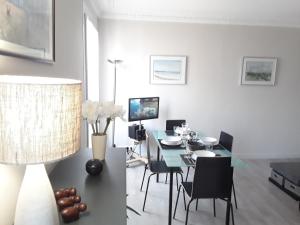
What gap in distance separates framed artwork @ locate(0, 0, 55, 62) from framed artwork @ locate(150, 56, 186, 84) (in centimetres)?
282

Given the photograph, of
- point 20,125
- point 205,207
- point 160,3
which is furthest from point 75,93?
point 160,3

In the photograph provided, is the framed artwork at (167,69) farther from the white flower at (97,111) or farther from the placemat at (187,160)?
the white flower at (97,111)

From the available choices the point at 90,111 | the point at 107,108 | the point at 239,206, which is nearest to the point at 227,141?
the point at 239,206

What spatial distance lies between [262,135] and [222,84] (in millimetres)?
1324

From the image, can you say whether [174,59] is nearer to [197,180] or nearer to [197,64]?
[197,64]

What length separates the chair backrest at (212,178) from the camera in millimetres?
2082

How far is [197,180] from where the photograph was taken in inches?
84.0

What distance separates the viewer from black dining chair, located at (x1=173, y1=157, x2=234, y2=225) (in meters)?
2.08

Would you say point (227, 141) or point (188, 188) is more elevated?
point (227, 141)

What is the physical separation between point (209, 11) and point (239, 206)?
2.92 meters

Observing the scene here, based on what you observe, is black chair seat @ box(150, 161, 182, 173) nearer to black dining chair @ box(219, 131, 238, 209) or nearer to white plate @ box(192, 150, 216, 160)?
white plate @ box(192, 150, 216, 160)

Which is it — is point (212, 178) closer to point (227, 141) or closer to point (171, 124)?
point (227, 141)

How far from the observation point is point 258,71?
14.3 ft

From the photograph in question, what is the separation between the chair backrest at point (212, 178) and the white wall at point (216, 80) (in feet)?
7.47
